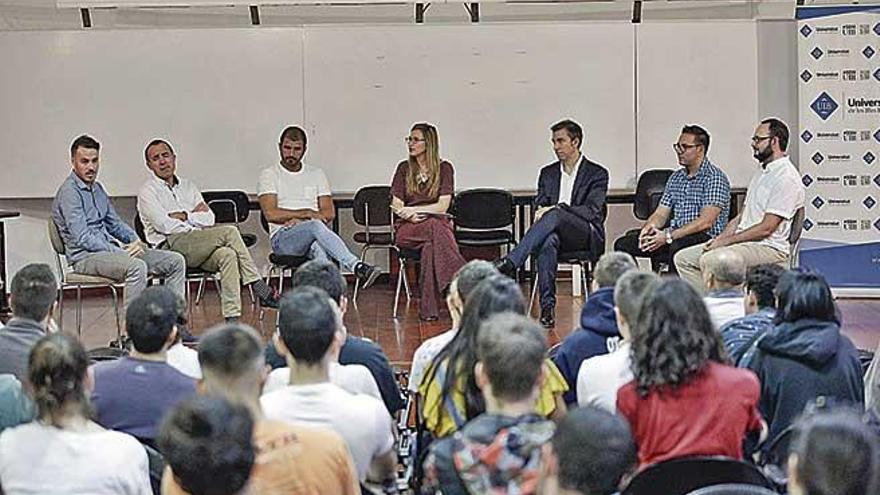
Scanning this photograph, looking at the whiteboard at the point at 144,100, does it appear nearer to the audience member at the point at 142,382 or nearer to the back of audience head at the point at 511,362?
the audience member at the point at 142,382

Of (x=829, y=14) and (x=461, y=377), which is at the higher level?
(x=829, y=14)

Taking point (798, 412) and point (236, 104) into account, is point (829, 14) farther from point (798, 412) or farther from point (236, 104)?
point (798, 412)

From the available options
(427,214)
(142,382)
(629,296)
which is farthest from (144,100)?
(629,296)

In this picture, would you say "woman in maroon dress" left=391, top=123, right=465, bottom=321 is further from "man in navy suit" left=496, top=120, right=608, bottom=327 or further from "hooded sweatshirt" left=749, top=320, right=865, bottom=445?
"hooded sweatshirt" left=749, top=320, right=865, bottom=445

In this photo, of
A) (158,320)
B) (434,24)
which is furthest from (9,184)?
(158,320)

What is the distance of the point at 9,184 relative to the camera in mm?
9312

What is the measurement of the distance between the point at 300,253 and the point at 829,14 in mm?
4493

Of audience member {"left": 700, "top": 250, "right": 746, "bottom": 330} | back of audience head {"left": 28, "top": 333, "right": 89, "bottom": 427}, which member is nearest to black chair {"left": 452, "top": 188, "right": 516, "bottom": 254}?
audience member {"left": 700, "top": 250, "right": 746, "bottom": 330}

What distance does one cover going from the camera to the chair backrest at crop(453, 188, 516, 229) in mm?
8492

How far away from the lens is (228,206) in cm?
912

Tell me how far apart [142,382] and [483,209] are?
214 inches

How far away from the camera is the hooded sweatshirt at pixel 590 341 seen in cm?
380

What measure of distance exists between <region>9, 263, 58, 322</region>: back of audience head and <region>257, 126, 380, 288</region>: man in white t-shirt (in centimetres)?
391

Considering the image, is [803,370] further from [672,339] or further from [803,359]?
[672,339]
